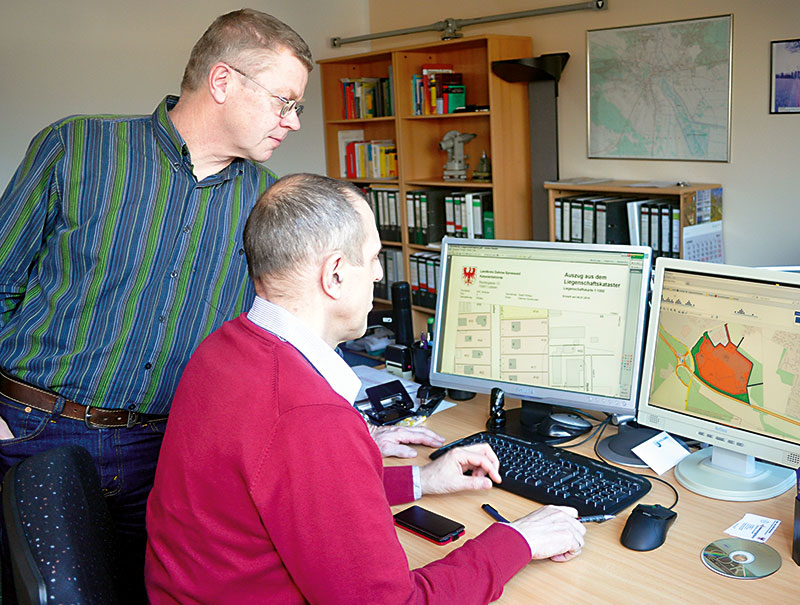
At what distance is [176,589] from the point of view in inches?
49.1

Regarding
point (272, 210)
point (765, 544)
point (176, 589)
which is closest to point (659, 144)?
point (765, 544)

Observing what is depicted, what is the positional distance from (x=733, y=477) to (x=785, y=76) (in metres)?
2.42

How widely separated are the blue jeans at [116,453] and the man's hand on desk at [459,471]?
2.14ft

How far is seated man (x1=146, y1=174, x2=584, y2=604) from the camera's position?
1114 millimetres

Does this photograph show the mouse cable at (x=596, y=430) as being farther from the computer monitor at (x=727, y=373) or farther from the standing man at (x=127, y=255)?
the standing man at (x=127, y=255)

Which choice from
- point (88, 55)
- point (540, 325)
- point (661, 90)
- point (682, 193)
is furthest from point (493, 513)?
point (88, 55)

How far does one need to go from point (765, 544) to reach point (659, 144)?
2863mm

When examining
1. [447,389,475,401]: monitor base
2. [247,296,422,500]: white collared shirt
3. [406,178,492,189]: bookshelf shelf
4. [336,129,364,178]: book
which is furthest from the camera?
[336,129,364,178]: book

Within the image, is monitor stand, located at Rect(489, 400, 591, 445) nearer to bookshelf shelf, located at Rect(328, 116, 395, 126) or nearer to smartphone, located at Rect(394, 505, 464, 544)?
smartphone, located at Rect(394, 505, 464, 544)

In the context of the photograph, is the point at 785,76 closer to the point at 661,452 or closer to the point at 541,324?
the point at 541,324

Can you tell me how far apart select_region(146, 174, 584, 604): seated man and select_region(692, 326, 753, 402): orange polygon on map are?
19.7 inches

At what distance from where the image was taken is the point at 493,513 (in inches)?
63.2

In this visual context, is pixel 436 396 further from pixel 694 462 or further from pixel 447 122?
pixel 447 122

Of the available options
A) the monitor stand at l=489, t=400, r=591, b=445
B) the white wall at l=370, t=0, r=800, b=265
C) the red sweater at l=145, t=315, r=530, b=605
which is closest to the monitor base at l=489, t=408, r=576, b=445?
the monitor stand at l=489, t=400, r=591, b=445
